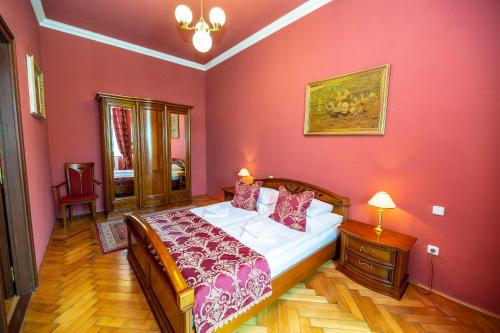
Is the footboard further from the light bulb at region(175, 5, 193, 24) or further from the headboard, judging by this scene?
the headboard

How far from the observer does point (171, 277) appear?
51.2 inches

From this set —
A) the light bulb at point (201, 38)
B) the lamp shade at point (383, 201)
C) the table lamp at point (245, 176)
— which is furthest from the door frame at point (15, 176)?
the lamp shade at point (383, 201)

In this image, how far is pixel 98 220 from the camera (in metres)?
3.64

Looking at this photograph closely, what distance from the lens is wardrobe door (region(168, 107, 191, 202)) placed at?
4344 mm

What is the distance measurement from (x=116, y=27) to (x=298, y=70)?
3.02m

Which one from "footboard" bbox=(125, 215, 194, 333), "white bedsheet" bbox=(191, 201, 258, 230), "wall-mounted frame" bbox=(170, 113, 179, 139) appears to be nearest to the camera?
"footboard" bbox=(125, 215, 194, 333)

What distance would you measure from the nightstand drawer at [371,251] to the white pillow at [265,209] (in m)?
0.97

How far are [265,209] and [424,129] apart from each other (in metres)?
1.94

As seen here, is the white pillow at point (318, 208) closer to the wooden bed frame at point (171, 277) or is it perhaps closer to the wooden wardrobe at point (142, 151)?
the wooden bed frame at point (171, 277)

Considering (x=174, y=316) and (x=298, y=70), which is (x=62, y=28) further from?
(x=174, y=316)

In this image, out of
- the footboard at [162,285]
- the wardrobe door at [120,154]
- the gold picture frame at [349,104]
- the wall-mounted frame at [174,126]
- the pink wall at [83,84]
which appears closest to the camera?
the footboard at [162,285]

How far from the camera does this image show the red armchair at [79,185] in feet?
11.3

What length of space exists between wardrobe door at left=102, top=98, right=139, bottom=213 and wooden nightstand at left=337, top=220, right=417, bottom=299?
362 centimetres

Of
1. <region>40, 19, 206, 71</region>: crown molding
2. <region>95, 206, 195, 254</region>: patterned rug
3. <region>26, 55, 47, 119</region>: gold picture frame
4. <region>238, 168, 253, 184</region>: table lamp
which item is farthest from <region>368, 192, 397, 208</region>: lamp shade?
<region>40, 19, 206, 71</region>: crown molding
